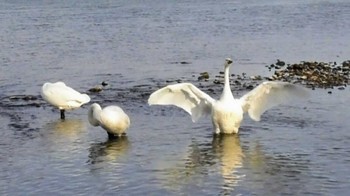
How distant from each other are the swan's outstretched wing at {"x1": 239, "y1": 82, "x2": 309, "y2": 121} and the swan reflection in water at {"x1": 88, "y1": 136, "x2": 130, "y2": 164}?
252 centimetres

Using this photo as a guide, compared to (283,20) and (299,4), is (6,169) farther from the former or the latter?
(299,4)

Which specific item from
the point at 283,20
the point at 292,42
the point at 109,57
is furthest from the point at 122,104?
the point at 283,20

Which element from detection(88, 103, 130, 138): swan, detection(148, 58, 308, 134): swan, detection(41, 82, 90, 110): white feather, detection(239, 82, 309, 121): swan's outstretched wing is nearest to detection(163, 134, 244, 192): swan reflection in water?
detection(148, 58, 308, 134): swan

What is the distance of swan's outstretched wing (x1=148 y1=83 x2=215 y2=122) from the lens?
16.0 metres

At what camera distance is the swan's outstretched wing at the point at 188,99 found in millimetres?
16047

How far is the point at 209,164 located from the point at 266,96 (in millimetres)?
3109

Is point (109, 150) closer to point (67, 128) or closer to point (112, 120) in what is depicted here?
point (112, 120)

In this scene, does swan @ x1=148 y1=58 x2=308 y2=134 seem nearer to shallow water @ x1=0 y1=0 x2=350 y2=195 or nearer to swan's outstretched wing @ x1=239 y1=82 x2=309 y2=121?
swan's outstretched wing @ x1=239 y1=82 x2=309 y2=121

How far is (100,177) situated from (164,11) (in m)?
46.4

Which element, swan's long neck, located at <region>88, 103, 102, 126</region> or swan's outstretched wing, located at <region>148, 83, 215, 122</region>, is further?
swan's outstretched wing, located at <region>148, 83, 215, 122</region>

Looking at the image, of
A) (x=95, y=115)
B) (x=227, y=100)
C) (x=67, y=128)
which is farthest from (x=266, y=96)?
(x=67, y=128)

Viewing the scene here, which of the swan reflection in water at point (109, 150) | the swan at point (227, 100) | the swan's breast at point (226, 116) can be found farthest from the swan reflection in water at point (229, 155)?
the swan reflection in water at point (109, 150)

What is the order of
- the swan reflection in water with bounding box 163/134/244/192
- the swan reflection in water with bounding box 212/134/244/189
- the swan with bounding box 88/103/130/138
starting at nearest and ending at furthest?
the swan reflection in water with bounding box 163/134/244/192, the swan reflection in water with bounding box 212/134/244/189, the swan with bounding box 88/103/130/138

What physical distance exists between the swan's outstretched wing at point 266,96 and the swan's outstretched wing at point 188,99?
2.37 ft
